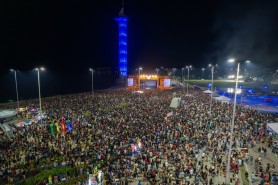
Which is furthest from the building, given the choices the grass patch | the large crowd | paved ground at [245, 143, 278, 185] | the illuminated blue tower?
the grass patch

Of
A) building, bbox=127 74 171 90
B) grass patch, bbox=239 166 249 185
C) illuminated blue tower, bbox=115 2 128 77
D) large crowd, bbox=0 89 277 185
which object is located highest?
illuminated blue tower, bbox=115 2 128 77

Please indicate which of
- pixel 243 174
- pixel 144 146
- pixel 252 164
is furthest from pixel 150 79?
pixel 243 174

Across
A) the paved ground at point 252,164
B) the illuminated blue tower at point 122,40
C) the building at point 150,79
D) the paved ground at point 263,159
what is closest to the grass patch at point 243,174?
the paved ground at point 252,164

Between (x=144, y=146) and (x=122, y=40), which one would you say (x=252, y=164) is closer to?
(x=144, y=146)

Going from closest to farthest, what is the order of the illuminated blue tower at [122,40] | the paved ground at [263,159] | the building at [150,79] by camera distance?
the paved ground at [263,159] < the building at [150,79] < the illuminated blue tower at [122,40]

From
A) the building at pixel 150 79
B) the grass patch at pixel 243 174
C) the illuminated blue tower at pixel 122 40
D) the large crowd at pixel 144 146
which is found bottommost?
the grass patch at pixel 243 174

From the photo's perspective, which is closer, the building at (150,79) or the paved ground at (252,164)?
the paved ground at (252,164)

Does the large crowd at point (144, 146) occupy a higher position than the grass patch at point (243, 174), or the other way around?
the large crowd at point (144, 146)

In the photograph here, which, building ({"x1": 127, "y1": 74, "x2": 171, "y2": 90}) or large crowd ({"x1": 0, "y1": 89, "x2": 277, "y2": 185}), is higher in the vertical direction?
building ({"x1": 127, "y1": 74, "x2": 171, "y2": 90})

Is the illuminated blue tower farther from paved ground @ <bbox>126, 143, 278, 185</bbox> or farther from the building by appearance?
paved ground @ <bbox>126, 143, 278, 185</bbox>

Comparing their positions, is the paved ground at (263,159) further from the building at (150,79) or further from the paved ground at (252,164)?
the building at (150,79)
